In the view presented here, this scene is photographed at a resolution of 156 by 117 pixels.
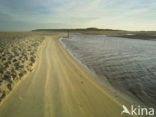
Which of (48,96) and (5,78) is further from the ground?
(5,78)

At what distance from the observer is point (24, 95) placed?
297 centimetres

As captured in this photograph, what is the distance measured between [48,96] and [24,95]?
871mm

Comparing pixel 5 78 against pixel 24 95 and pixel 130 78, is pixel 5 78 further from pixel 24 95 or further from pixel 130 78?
pixel 130 78

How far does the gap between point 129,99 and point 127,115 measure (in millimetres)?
857

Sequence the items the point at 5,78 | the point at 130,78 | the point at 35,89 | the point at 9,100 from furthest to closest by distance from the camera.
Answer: the point at 130,78 → the point at 5,78 → the point at 35,89 → the point at 9,100

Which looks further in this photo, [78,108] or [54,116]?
[78,108]

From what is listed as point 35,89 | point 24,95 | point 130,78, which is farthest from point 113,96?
point 24,95

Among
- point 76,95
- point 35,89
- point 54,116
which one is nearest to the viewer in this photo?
point 54,116

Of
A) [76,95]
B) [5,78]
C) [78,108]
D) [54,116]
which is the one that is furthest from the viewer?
[5,78]

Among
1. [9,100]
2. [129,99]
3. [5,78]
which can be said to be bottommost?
[129,99]

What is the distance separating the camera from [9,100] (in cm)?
271

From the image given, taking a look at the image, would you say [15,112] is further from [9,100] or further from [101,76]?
Answer: [101,76]

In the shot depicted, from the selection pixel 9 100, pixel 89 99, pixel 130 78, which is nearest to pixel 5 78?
pixel 9 100

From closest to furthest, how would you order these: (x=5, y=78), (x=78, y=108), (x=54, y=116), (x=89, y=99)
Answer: (x=54, y=116), (x=78, y=108), (x=89, y=99), (x=5, y=78)
